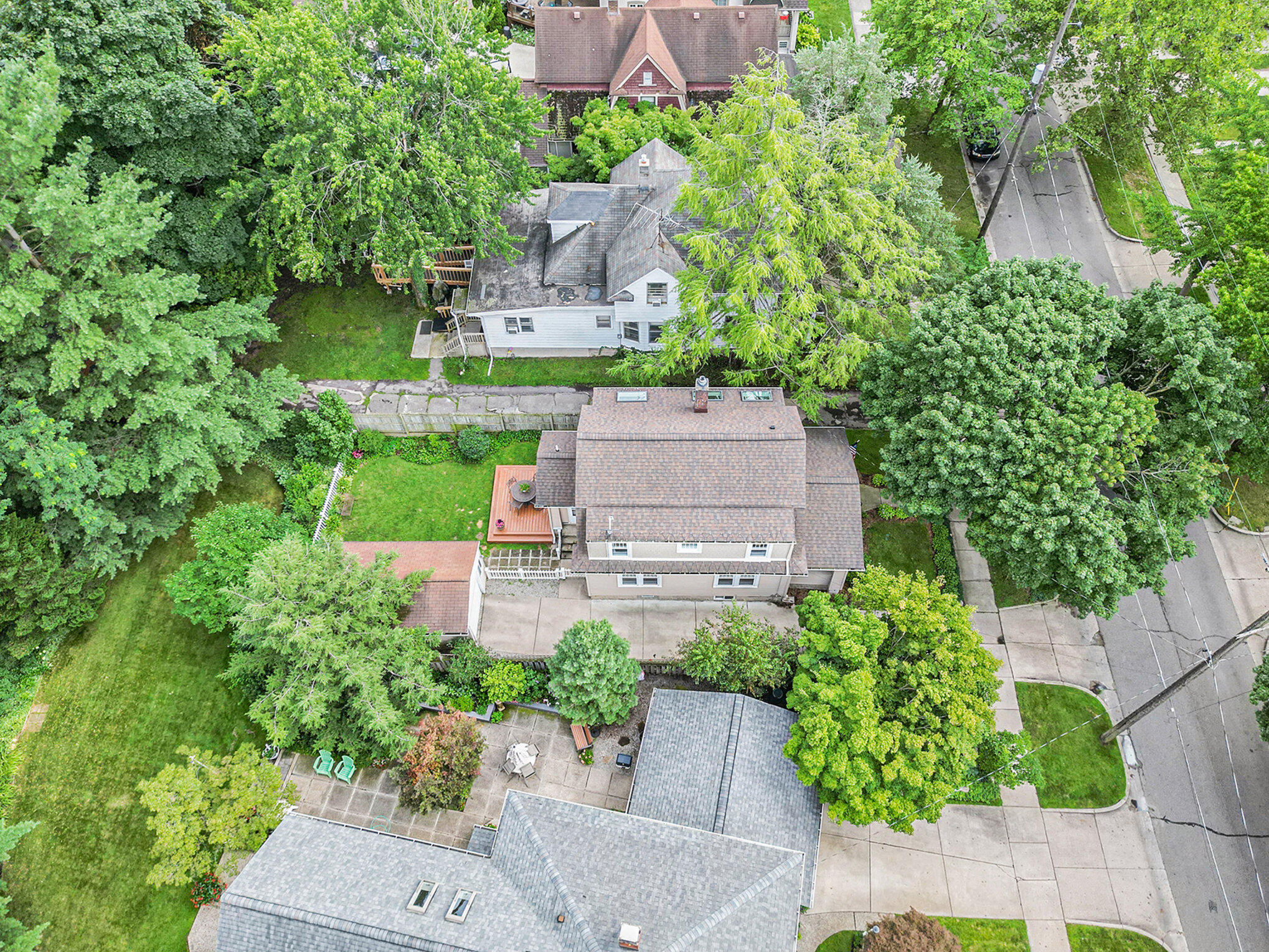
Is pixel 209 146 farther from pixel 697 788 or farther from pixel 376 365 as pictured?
pixel 697 788

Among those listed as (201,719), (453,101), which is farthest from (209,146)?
(201,719)

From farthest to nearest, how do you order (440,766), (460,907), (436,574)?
(436,574) < (440,766) < (460,907)

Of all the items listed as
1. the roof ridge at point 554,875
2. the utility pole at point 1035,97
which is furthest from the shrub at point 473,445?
the utility pole at point 1035,97

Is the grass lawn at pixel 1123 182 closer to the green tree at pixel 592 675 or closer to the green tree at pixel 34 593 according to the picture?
the green tree at pixel 592 675

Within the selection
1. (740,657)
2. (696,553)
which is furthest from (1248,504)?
(696,553)

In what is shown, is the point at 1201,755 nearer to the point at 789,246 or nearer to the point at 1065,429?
the point at 1065,429

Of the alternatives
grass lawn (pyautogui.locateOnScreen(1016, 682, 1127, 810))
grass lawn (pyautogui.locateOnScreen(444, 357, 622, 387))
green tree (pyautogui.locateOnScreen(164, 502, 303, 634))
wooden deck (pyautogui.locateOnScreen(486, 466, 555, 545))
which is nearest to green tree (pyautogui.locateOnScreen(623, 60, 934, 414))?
grass lawn (pyautogui.locateOnScreen(444, 357, 622, 387))
